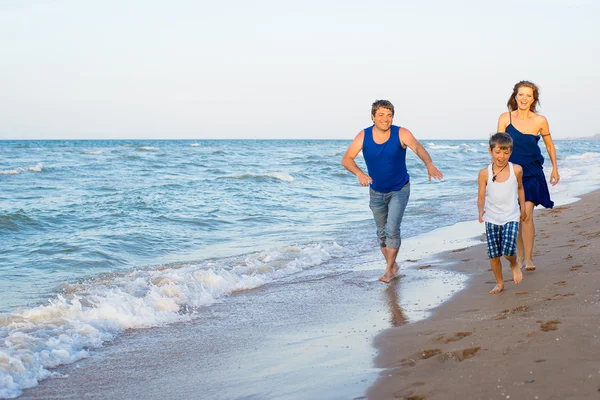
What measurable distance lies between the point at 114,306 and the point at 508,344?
3.49 m

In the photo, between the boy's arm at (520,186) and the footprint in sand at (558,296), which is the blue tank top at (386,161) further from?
the footprint in sand at (558,296)

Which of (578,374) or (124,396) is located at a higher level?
(578,374)

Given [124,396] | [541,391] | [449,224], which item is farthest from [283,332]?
[449,224]

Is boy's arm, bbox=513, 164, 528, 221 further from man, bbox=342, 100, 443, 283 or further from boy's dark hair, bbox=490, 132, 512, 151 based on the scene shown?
man, bbox=342, 100, 443, 283

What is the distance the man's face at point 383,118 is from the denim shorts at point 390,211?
69 cm

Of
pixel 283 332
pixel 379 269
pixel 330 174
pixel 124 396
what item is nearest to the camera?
pixel 124 396

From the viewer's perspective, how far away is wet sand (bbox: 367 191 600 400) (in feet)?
9.28

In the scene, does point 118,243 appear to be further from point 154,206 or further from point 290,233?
point 154,206

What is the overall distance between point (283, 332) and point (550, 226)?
210 inches

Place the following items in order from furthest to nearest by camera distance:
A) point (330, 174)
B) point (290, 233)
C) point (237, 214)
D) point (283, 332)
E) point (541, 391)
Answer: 1. point (330, 174)
2. point (237, 214)
3. point (290, 233)
4. point (283, 332)
5. point (541, 391)

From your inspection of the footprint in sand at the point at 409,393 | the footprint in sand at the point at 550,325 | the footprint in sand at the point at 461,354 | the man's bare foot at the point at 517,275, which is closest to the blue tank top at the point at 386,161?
the man's bare foot at the point at 517,275

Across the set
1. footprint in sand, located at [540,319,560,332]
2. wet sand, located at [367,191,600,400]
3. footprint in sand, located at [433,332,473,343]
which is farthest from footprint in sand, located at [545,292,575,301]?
footprint in sand, located at [433,332,473,343]

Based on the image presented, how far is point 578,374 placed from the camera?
9.12ft

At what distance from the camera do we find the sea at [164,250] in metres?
5.20
